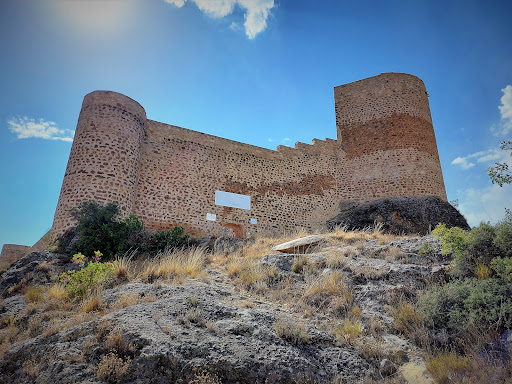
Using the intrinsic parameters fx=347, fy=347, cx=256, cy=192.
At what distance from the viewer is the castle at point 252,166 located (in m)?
11.9

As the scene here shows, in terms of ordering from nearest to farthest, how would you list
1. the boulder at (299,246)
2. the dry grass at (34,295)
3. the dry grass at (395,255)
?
the dry grass at (34,295) < the dry grass at (395,255) < the boulder at (299,246)

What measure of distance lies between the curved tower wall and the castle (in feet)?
0.16

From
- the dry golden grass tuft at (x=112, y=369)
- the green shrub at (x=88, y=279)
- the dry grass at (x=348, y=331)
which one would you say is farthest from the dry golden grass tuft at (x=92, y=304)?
the dry grass at (x=348, y=331)

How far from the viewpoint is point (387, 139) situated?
17.1 meters

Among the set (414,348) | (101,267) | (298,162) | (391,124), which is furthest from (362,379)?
(391,124)

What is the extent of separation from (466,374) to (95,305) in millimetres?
4804

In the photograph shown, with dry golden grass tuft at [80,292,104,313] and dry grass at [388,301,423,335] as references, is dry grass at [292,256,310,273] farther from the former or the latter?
dry golden grass tuft at [80,292,104,313]

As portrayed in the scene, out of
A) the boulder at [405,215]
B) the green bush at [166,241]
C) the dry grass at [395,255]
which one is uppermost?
the boulder at [405,215]

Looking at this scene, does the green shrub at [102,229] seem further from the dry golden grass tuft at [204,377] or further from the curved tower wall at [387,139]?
the curved tower wall at [387,139]

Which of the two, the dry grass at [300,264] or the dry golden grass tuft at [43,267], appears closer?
the dry grass at [300,264]

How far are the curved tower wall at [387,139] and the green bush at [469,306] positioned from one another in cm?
1193

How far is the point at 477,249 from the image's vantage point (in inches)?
220

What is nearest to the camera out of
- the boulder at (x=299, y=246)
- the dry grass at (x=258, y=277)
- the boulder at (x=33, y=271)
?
the dry grass at (x=258, y=277)

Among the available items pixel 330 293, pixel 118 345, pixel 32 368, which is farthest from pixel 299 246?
pixel 32 368
